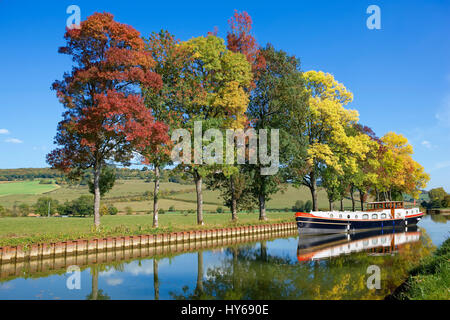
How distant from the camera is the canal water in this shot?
12.8m

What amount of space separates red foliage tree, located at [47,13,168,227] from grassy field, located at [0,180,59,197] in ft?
296

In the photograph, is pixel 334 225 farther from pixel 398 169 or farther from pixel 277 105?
pixel 398 169

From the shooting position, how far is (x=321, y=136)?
43.7 meters

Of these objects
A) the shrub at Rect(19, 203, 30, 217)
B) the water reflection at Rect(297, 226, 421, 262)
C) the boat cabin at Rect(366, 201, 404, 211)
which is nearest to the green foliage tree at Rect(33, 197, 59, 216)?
the shrub at Rect(19, 203, 30, 217)

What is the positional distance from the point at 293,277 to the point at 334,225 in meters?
20.9

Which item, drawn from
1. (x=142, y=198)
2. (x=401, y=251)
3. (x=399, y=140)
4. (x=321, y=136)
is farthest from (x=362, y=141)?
(x=142, y=198)

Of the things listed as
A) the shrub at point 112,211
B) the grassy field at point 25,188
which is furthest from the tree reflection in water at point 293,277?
the grassy field at point 25,188

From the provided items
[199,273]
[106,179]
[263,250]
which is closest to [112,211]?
[106,179]

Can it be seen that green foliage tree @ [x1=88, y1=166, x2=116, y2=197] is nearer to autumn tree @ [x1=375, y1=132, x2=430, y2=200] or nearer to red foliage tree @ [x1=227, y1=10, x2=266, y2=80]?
red foliage tree @ [x1=227, y1=10, x2=266, y2=80]

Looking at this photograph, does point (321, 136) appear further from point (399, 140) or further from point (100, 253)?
point (100, 253)

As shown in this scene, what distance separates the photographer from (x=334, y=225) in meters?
35.0

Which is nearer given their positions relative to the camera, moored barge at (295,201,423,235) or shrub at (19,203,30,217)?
moored barge at (295,201,423,235)

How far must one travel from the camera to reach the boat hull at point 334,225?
33125 mm

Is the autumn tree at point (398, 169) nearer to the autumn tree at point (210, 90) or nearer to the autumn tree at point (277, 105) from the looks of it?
the autumn tree at point (277, 105)
